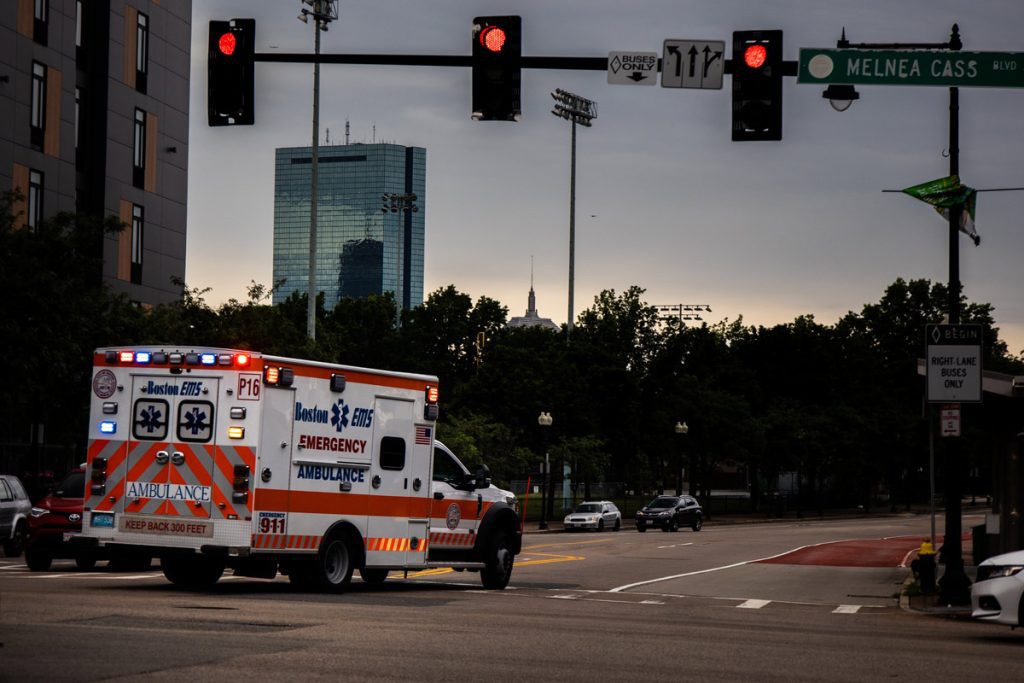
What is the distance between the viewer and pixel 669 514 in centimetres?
6438

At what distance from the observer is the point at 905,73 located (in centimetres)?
1675

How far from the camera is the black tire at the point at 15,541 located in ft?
95.2

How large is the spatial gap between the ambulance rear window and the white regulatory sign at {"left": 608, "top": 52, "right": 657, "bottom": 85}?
680 cm

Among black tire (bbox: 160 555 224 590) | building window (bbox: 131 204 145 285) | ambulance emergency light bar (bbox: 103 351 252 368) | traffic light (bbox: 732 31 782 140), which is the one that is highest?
building window (bbox: 131 204 145 285)

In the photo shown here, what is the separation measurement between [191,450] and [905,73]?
9.96 meters

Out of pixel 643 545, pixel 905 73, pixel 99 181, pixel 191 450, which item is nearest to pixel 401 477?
pixel 191 450

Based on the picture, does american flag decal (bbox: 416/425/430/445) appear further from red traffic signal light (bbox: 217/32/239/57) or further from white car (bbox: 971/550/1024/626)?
white car (bbox: 971/550/1024/626)

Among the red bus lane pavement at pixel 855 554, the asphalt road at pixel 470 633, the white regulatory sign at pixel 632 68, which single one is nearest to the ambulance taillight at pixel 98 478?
the asphalt road at pixel 470 633

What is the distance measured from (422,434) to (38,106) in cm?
3506

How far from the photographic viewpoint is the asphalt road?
11.7 m

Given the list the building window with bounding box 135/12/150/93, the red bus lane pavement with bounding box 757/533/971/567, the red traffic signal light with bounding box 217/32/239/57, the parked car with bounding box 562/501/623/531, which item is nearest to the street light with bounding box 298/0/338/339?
the building window with bounding box 135/12/150/93

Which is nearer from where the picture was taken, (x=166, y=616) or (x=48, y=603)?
(x=166, y=616)

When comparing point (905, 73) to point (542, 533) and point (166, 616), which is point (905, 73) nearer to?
point (166, 616)

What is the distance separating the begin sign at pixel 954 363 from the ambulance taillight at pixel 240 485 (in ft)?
35.1
